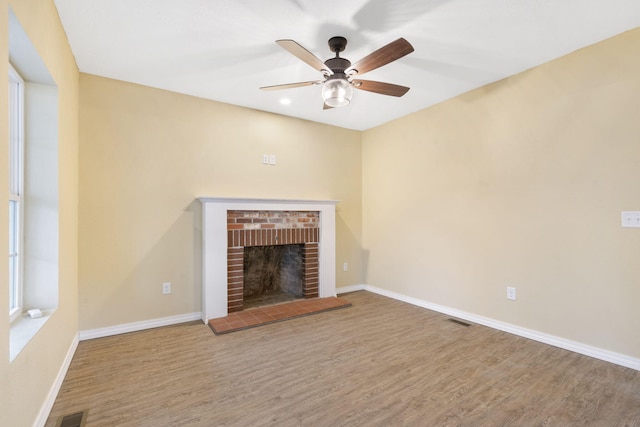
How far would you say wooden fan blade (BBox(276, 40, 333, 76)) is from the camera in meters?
1.80

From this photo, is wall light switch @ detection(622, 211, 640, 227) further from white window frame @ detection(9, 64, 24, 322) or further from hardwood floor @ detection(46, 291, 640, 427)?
white window frame @ detection(9, 64, 24, 322)

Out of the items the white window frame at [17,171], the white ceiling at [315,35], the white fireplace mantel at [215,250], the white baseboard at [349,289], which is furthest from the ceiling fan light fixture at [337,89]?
the white baseboard at [349,289]

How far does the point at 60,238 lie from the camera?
2053mm

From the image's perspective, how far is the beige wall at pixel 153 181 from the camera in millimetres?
2793

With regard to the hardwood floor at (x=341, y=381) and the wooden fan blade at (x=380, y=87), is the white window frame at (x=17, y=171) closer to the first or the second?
the hardwood floor at (x=341, y=381)

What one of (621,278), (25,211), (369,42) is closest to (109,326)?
(25,211)

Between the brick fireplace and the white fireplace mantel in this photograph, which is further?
the brick fireplace

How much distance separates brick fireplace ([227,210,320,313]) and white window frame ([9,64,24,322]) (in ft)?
5.58

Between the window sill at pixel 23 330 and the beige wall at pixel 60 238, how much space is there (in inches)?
1.2

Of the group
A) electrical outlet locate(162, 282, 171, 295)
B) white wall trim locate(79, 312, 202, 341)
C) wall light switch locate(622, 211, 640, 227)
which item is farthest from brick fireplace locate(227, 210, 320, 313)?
wall light switch locate(622, 211, 640, 227)

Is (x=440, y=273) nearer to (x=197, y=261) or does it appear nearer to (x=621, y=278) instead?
(x=621, y=278)

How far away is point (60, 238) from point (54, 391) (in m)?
0.95

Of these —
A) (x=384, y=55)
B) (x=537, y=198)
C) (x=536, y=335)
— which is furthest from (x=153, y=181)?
(x=536, y=335)

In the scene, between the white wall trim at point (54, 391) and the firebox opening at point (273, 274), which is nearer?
the white wall trim at point (54, 391)
